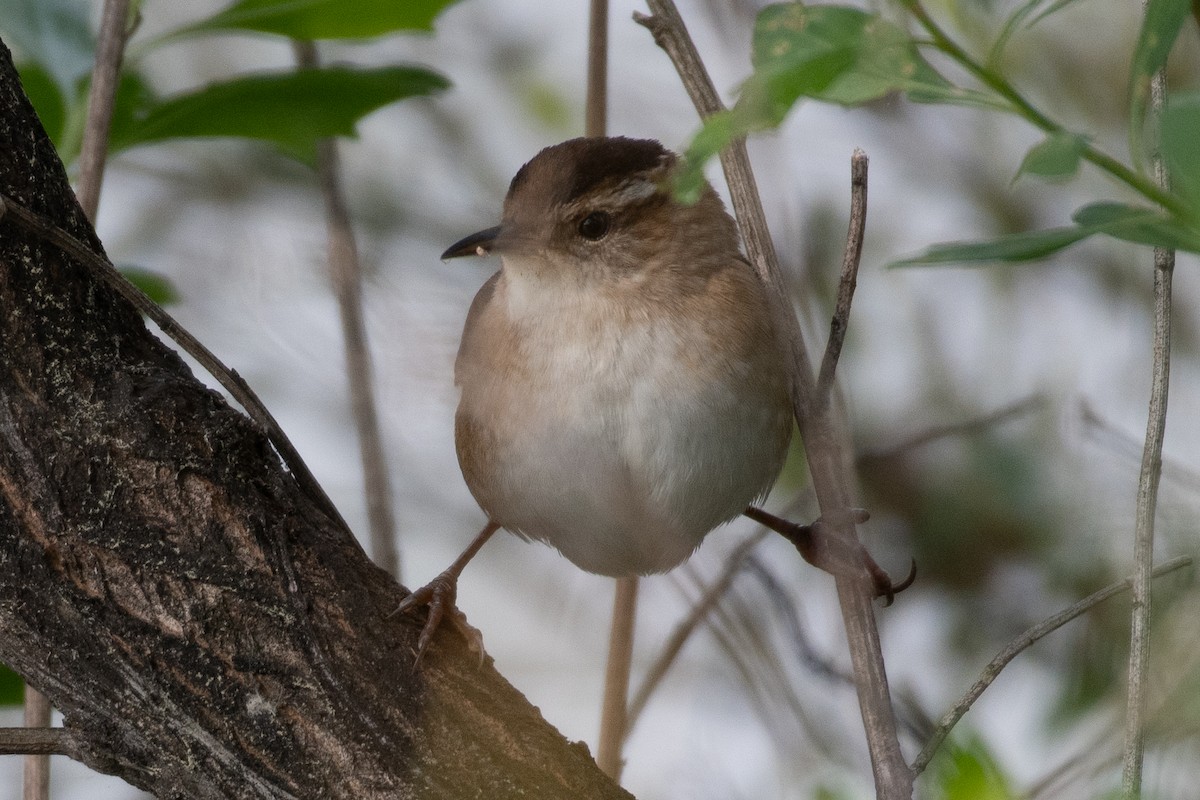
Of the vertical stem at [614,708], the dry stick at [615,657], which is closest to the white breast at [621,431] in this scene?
the dry stick at [615,657]

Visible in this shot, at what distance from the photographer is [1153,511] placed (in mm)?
1601

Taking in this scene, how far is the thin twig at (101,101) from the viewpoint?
2213 mm

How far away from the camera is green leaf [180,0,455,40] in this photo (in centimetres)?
250

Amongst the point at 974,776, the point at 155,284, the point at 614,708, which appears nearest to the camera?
the point at 974,776

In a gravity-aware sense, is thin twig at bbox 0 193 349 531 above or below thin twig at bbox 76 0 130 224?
below

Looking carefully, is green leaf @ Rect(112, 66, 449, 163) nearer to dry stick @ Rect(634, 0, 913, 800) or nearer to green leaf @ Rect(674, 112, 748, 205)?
dry stick @ Rect(634, 0, 913, 800)

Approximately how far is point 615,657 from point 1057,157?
4.75 feet

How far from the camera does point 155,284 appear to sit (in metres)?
2.57

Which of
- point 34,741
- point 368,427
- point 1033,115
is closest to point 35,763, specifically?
point 34,741

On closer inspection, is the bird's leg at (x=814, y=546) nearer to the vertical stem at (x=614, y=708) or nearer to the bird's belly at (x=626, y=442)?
the bird's belly at (x=626, y=442)

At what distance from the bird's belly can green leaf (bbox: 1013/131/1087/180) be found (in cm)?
148

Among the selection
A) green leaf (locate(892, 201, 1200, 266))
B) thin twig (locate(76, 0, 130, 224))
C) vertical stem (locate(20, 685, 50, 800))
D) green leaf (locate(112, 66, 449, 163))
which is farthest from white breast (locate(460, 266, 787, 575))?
green leaf (locate(892, 201, 1200, 266))

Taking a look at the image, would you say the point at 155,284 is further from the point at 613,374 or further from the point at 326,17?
the point at 613,374

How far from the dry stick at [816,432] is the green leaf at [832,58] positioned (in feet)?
2.81
